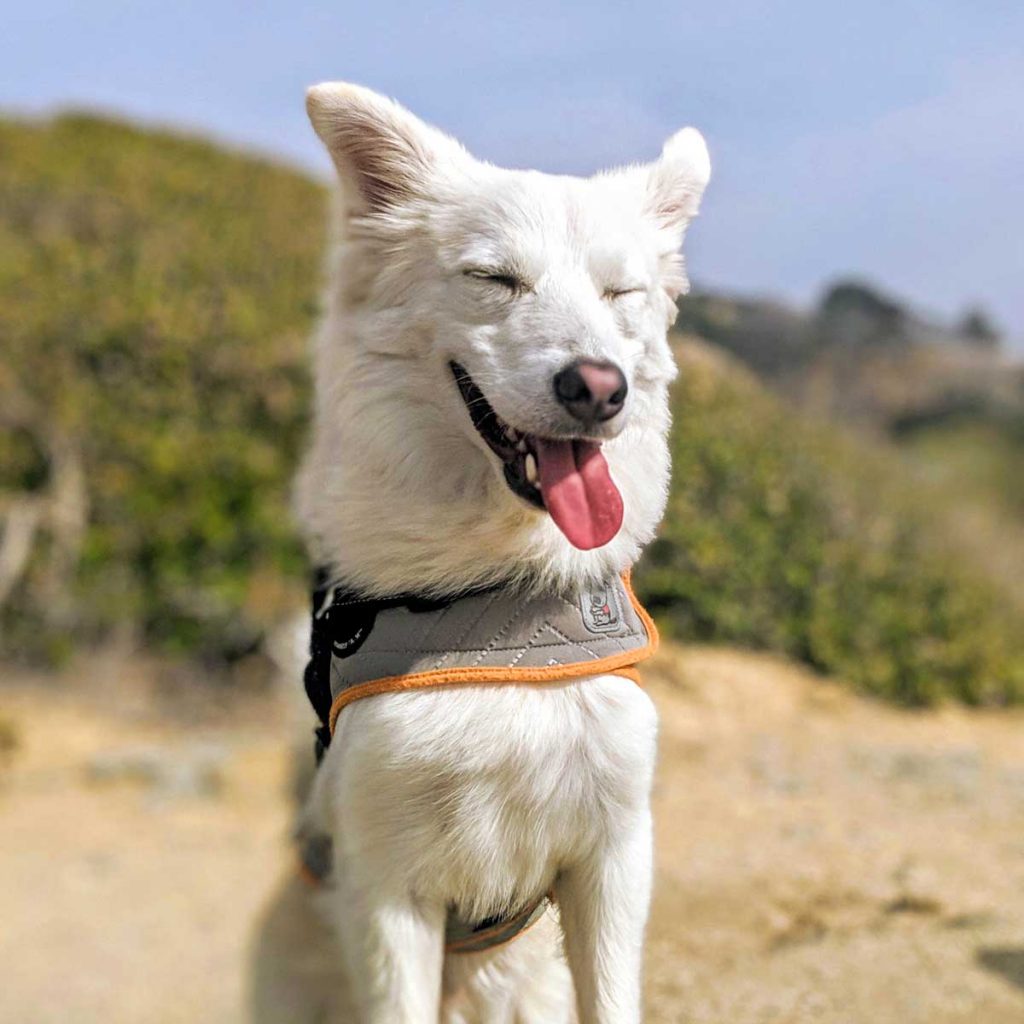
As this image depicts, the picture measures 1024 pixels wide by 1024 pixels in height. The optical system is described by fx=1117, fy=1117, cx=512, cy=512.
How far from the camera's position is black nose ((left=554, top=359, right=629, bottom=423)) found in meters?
2.36

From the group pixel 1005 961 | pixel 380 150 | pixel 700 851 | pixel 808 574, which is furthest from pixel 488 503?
pixel 808 574

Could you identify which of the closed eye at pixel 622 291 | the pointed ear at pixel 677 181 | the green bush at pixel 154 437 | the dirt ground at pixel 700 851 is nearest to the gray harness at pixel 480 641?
the closed eye at pixel 622 291

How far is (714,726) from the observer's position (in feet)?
22.1

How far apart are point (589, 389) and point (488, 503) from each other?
433 millimetres

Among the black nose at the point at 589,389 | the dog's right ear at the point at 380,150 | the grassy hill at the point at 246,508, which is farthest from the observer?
the grassy hill at the point at 246,508

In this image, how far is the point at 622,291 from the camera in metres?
2.65

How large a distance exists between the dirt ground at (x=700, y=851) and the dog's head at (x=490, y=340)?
1.95 m

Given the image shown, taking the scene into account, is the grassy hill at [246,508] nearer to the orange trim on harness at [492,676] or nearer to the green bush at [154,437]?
the green bush at [154,437]

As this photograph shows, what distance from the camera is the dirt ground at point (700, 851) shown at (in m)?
3.96

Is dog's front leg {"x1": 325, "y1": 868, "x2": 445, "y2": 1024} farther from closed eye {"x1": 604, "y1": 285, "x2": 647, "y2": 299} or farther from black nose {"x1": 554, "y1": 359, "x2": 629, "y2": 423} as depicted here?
closed eye {"x1": 604, "y1": 285, "x2": 647, "y2": 299}

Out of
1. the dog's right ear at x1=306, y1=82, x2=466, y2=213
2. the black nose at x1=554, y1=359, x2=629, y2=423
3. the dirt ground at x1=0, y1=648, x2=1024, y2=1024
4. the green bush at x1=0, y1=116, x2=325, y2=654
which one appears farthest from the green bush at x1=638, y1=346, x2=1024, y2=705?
the black nose at x1=554, y1=359, x2=629, y2=423

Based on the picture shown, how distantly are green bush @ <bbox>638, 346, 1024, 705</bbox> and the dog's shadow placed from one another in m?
2.89

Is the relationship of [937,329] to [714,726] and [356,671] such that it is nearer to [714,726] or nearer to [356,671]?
[714,726]

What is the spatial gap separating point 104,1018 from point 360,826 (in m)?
3.31
